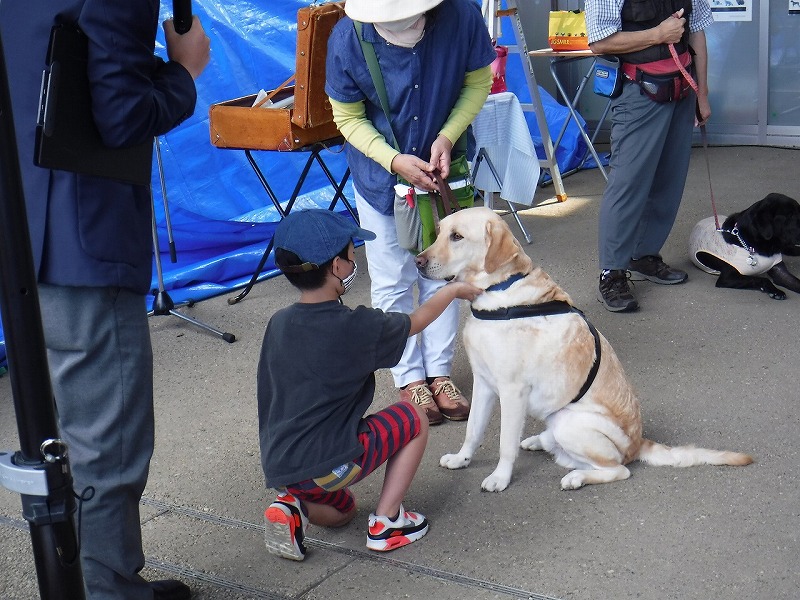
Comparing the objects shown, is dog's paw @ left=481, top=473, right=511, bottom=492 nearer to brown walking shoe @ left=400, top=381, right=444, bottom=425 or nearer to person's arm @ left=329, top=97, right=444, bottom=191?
brown walking shoe @ left=400, top=381, right=444, bottom=425

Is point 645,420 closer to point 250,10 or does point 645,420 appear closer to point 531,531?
point 531,531

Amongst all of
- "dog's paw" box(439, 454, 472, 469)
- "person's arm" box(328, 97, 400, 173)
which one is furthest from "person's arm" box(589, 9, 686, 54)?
"dog's paw" box(439, 454, 472, 469)

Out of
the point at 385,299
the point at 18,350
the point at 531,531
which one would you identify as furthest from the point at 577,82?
the point at 18,350

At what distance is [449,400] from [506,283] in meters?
0.83

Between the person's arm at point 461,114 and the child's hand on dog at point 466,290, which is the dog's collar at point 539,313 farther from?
the person's arm at point 461,114

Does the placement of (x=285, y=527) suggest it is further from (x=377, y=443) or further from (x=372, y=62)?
(x=372, y=62)

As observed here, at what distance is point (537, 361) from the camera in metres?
3.27

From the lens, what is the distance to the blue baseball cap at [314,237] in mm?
2818

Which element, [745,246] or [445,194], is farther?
[745,246]

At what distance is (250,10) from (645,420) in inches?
172

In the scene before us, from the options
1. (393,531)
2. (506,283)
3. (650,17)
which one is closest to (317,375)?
(393,531)

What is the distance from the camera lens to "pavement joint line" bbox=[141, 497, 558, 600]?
277 cm

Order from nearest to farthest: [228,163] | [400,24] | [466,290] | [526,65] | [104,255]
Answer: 1. [104,255]
2. [466,290]
3. [400,24]
4. [228,163]
5. [526,65]

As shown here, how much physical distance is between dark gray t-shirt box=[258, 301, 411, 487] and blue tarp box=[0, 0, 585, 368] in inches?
134
